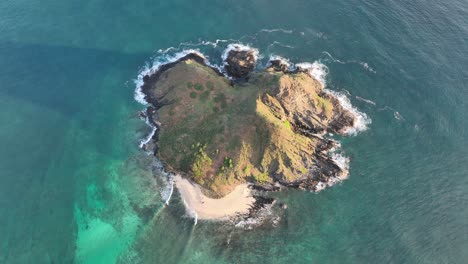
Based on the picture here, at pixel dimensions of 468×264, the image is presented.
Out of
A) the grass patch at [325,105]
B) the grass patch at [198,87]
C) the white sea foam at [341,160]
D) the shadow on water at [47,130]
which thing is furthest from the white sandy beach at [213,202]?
the grass patch at [325,105]

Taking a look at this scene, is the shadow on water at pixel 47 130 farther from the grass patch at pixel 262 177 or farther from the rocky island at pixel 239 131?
the grass patch at pixel 262 177

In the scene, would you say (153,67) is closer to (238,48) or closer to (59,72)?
(238,48)

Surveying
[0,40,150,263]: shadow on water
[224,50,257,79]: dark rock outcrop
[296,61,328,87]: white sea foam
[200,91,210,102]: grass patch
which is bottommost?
[0,40,150,263]: shadow on water

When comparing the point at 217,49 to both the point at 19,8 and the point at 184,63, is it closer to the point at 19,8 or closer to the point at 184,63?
the point at 184,63

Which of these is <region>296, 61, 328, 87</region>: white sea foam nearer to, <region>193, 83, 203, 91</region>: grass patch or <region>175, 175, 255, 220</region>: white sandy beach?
<region>193, 83, 203, 91</region>: grass patch

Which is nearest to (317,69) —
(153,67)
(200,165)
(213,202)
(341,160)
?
(341,160)

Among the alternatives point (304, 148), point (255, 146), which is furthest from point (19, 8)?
point (304, 148)

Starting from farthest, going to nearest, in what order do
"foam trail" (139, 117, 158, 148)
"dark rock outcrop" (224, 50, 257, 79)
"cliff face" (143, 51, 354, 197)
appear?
"dark rock outcrop" (224, 50, 257, 79)
"foam trail" (139, 117, 158, 148)
"cliff face" (143, 51, 354, 197)

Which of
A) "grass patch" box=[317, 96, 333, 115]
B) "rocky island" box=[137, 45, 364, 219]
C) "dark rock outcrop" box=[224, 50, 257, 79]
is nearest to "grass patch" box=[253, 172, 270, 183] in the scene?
"rocky island" box=[137, 45, 364, 219]
